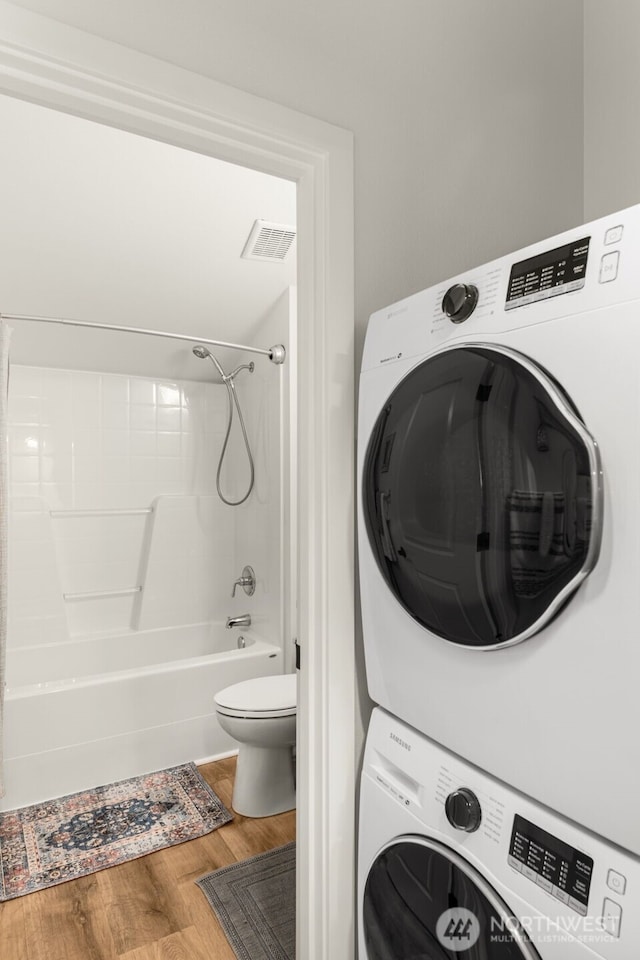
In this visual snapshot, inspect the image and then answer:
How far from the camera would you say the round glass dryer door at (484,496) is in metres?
0.75

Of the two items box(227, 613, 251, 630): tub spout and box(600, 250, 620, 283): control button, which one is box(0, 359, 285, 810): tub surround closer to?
box(227, 613, 251, 630): tub spout

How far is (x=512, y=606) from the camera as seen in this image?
82 centimetres

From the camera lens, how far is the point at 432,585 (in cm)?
95

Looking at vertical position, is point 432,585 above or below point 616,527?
below

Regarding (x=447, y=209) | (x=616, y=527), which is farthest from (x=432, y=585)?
(x=447, y=209)

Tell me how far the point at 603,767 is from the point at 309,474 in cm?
73

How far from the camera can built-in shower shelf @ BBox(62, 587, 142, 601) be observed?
131 inches

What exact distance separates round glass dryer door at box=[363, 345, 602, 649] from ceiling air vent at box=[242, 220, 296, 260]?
5.38 feet

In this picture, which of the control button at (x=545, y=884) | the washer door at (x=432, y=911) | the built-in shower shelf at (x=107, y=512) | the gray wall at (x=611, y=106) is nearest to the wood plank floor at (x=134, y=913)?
the washer door at (x=432, y=911)

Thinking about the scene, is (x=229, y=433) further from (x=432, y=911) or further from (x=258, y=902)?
(x=432, y=911)

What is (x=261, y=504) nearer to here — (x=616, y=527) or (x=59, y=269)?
(x=59, y=269)

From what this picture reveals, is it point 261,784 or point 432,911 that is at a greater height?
point 432,911

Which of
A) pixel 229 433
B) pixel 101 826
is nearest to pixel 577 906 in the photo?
pixel 101 826

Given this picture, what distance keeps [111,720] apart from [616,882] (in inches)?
88.0
